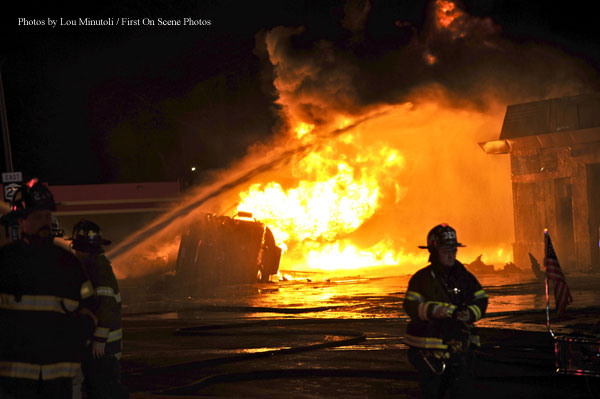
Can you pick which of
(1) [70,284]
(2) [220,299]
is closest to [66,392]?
(1) [70,284]

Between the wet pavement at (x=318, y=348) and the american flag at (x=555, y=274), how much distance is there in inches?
18.0

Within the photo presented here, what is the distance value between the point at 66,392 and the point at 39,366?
24 centimetres

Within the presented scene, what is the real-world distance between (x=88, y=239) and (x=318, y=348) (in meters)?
5.36

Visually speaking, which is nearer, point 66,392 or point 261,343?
point 66,392

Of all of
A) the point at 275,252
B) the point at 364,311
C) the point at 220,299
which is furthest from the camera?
the point at 275,252

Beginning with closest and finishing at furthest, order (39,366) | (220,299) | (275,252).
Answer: (39,366), (220,299), (275,252)

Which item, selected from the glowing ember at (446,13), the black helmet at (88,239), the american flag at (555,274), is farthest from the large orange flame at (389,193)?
the black helmet at (88,239)

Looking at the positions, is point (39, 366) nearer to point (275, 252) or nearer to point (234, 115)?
point (275, 252)

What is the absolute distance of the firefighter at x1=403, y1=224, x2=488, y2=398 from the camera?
587 centimetres

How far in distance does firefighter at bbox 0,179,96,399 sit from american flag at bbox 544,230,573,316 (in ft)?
17.8

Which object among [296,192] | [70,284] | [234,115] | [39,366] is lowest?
[39,366]

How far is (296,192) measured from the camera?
33.1 meters

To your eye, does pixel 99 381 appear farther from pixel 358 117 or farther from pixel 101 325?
pixel 358 117

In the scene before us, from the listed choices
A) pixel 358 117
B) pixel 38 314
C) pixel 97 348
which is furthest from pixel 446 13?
pixel 38 314
